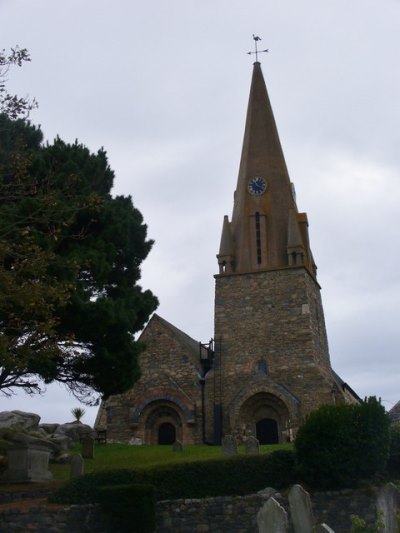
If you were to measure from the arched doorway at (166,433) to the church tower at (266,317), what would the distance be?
77.1 inches

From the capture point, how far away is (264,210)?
3438cm

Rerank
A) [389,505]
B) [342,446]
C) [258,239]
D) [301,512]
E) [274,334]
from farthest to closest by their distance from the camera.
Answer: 1. [258,239]
2. [274,334]
3. [342,446]
4. [389,505]
5. [301,512]

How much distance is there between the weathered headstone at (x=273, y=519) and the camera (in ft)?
35.6

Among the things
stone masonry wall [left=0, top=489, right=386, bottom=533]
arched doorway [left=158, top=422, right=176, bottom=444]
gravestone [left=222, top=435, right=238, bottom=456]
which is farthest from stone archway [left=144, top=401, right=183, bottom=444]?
stone masonry wall [left=0, top=489, right=386, bottom=533]

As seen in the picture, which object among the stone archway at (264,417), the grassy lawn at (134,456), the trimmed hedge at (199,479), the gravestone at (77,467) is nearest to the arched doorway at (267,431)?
the stone archway at (264,417)

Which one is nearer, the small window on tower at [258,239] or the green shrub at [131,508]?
the green shrub at [131,508]

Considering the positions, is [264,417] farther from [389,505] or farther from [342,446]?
[389,505]

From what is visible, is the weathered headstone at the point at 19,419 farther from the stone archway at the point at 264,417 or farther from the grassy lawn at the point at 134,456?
the stone archway at the point at 264,417

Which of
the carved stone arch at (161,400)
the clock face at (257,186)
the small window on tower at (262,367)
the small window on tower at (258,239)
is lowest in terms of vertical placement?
the carved stone arch at (161,400)

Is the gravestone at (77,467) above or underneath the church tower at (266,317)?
underneath

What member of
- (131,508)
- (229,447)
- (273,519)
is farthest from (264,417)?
(273,519)

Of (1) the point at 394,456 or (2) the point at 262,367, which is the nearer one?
(1) the point at 394,456

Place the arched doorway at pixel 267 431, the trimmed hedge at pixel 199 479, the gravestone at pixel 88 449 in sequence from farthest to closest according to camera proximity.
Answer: the arched doorway at pixel 267 431 < the gravestone at pixel 88 449 < the trimmed hedge at pixel 199 479

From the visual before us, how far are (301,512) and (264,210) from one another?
22844 millimetres
